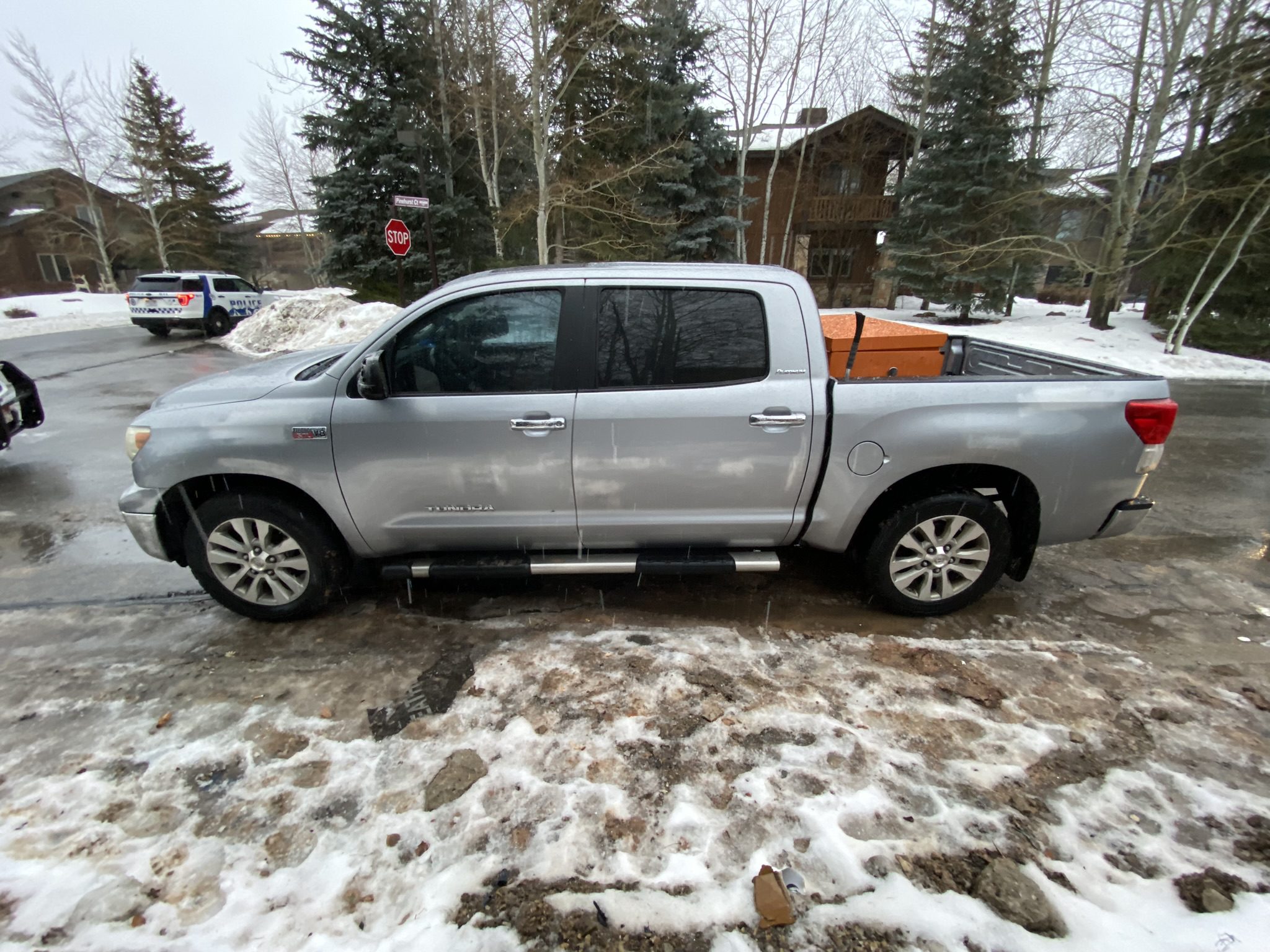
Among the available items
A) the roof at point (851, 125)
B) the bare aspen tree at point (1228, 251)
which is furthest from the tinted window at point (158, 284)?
the bare aspen tree at point (1228, 251)

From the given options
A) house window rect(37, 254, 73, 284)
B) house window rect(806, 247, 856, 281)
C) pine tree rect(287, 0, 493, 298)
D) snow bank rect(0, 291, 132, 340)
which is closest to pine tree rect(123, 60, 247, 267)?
snow bank rect(0, 291, 132, 340)

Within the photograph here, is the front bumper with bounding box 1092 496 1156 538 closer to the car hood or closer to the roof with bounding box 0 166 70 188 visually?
the car hood

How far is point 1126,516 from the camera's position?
3.23 meters

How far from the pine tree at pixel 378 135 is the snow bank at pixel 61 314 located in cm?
890

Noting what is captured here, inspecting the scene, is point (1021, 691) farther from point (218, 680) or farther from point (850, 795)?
point (218, 680)

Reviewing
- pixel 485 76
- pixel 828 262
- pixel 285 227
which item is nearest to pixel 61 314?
pixel 485 76

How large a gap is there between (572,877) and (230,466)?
8.50 feet

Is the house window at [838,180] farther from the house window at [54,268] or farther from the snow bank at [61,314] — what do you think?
the house window at [54,268]

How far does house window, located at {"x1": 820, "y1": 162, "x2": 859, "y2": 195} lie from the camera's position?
2519 cm

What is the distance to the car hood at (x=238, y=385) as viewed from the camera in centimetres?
319

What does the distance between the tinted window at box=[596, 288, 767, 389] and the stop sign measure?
36.9 ft

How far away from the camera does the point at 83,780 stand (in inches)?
91.2

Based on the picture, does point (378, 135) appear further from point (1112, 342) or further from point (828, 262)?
point (1112, 342)

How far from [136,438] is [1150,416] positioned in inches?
209
